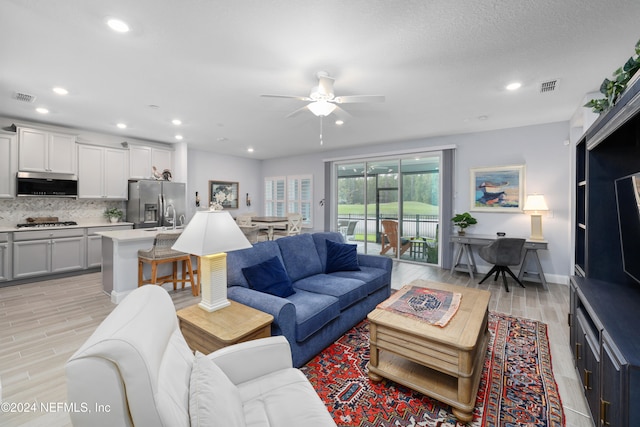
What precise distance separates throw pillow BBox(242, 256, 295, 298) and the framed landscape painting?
4205mm

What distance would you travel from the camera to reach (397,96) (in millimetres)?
3473

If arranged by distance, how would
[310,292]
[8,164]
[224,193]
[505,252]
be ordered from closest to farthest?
1. [310,292]
2. [505,252]
3. [8,164]
4. [224,193]

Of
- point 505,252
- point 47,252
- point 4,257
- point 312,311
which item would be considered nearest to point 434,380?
point 312,311

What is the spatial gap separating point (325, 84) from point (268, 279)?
78.8 inches

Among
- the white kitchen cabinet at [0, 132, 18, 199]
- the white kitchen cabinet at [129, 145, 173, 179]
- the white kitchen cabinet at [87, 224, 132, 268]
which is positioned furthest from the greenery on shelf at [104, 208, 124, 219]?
the white kitchen cabinet at [0, 132, 18, 199]

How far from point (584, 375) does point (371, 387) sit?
137cm

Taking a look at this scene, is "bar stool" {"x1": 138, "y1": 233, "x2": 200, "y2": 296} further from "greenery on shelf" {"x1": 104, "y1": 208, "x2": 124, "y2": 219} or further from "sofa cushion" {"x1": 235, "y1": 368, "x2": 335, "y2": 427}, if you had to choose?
"sofa cushion" {"x1": 235, "y1": 368, "x2": 335, "y2": 427}

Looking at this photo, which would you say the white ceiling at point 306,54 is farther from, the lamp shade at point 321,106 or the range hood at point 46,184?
the range hood at point 46,184

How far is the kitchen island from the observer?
3.65 meters

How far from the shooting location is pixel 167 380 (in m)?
0.90

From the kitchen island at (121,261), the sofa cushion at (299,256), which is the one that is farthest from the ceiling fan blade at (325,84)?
the kitchen island at (121,261)

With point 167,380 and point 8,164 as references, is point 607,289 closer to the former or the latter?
point 167,380

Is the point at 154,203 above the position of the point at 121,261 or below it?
above

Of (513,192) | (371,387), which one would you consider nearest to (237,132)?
(371,387)
